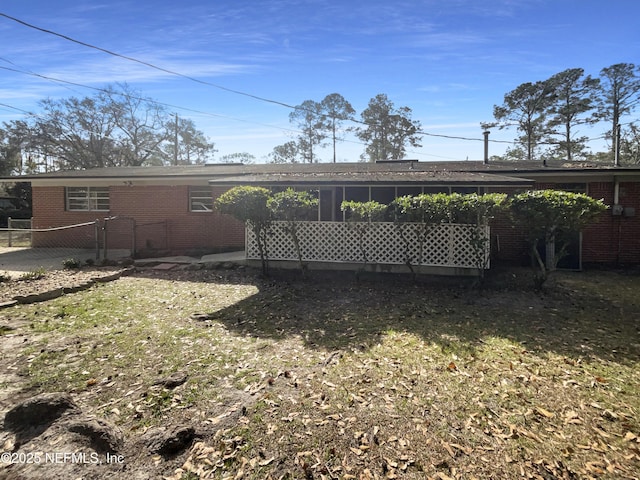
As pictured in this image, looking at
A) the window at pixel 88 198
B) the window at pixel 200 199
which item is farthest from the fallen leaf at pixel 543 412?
the window at pixel 88 198

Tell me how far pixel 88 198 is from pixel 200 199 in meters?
5.21

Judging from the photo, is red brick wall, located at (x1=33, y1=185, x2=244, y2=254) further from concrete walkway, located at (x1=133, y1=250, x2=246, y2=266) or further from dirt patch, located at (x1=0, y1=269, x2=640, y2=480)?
dirt patch, located at (x1=0, y1=269, x2=640, y2=480)

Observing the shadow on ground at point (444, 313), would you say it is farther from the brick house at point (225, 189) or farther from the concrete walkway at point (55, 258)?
the concrete walkway at point (55, 258)

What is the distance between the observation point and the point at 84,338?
5199 mm

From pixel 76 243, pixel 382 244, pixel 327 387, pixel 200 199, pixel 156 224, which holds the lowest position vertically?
pixel 327 387

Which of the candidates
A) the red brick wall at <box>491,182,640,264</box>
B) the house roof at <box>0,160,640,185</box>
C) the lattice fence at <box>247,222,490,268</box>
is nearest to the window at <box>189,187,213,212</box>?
the house roof at <box>0,160,640,185</box>

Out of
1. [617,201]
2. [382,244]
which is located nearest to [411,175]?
[382,244]

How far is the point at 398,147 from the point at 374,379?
38.4 m

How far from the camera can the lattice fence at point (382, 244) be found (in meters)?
8.52

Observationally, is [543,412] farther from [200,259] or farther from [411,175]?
[200,259]

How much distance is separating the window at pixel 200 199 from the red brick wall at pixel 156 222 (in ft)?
0.55

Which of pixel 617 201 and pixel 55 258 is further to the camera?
pixel 55 258

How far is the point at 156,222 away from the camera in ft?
44.6

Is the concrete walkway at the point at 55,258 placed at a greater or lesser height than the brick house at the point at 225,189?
lesser
